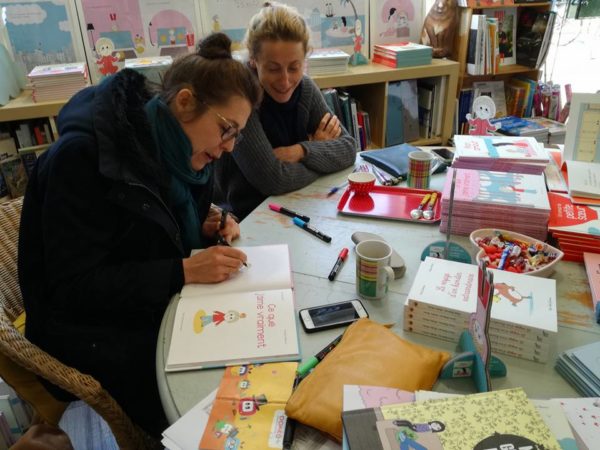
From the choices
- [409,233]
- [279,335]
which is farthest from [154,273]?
[409,233]

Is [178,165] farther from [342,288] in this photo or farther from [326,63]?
[326,63]

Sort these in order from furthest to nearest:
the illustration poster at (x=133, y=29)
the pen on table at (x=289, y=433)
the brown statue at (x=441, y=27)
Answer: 1. the brown statue at (x=441, y=27)
2. the illustration poster at (x=133, y=29)
3. the pen on table at (x=289, y=433)

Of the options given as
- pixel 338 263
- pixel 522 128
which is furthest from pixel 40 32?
pixel 522 128

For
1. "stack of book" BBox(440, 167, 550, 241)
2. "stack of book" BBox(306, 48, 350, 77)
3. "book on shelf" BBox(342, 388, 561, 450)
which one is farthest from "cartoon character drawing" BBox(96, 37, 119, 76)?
"book on shelf" BBox(342, 388, 561, 450)

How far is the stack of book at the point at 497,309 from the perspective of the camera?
846 mm

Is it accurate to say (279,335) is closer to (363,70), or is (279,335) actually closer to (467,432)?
(467,432)

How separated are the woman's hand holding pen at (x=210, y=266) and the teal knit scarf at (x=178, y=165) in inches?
9.3

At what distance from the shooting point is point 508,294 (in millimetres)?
921

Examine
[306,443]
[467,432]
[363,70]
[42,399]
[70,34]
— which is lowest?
[42,399]

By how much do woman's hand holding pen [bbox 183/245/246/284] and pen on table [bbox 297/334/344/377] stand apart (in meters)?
0.32

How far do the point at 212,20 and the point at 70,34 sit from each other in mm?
741

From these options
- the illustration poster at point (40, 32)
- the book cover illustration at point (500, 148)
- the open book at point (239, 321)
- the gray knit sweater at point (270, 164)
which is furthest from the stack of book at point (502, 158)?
the illustration poster at point (40, 32)

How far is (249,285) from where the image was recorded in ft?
3.54

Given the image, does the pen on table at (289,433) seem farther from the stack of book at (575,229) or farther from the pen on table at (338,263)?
the stack of book at (575,229)
